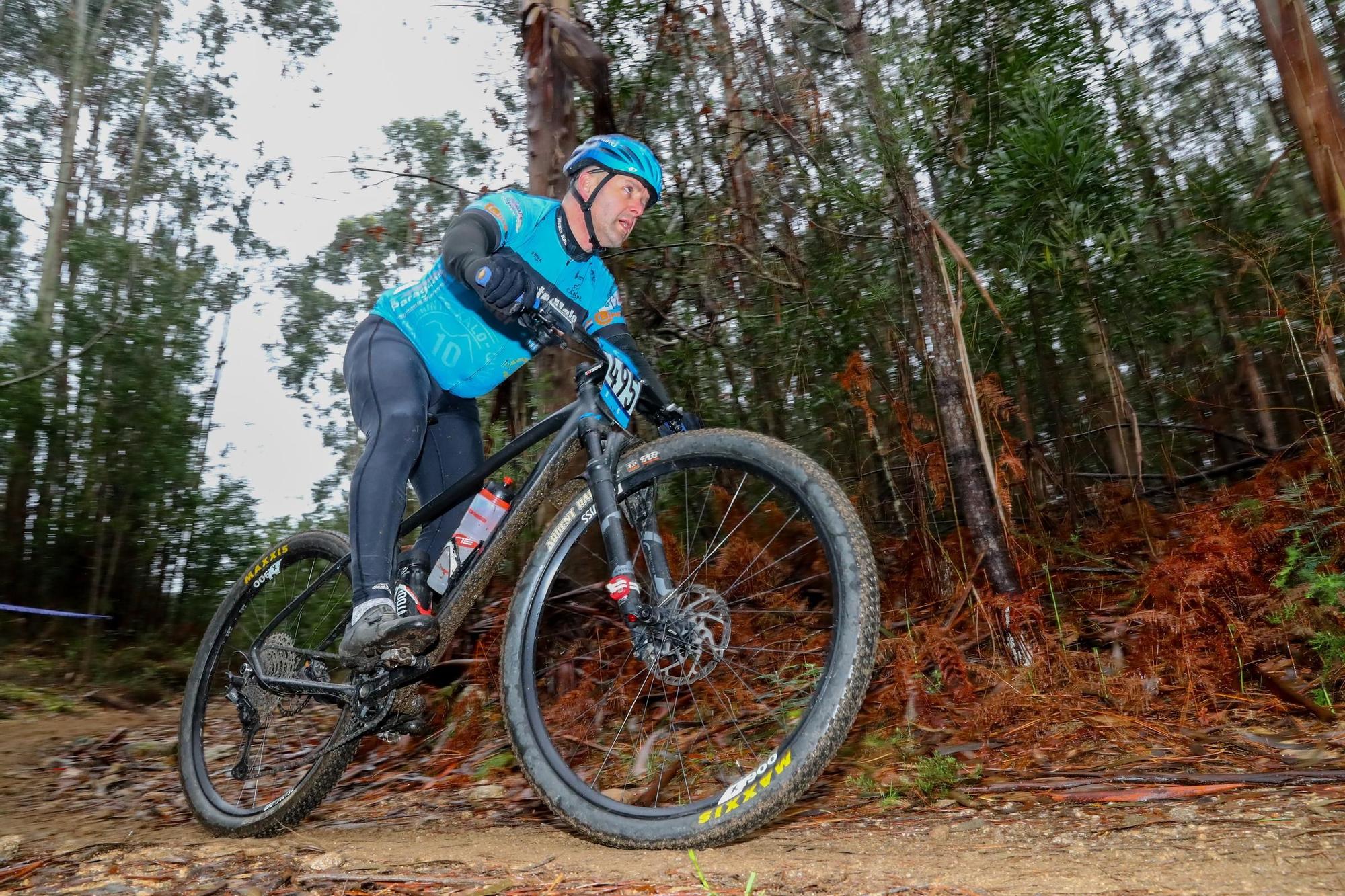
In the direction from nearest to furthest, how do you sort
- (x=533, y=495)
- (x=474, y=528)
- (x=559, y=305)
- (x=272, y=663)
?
(x=559, y=305)
(x=533, y=495)
(x=474, y=528)
(x=272, y=663)

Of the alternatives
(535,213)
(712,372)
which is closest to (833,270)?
(712,372)

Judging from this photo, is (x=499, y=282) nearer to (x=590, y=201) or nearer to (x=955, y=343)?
(x=590, y=201)

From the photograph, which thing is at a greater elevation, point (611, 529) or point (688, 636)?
point (611, 529)

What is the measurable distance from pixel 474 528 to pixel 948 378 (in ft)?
7.03

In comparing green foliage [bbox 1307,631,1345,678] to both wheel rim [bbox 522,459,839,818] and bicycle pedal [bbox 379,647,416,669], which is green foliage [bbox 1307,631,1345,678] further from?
bicycle pedal [bbox 379,647,416,669]

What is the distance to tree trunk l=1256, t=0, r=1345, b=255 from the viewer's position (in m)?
3.09

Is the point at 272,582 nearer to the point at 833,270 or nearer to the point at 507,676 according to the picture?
the point at 507,676

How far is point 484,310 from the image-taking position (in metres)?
2.64

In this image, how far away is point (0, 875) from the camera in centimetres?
209

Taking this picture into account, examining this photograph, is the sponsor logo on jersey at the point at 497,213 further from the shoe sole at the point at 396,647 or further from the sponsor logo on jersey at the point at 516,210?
the shoe sole at the point at 396,647

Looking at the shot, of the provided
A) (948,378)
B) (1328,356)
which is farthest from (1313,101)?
(948,378)

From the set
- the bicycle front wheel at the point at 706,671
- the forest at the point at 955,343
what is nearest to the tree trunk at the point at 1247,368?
the forest at the point at 955,343

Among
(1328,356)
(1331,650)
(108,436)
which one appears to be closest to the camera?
(1331,650)

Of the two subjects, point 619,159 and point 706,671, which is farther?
point 619,159
